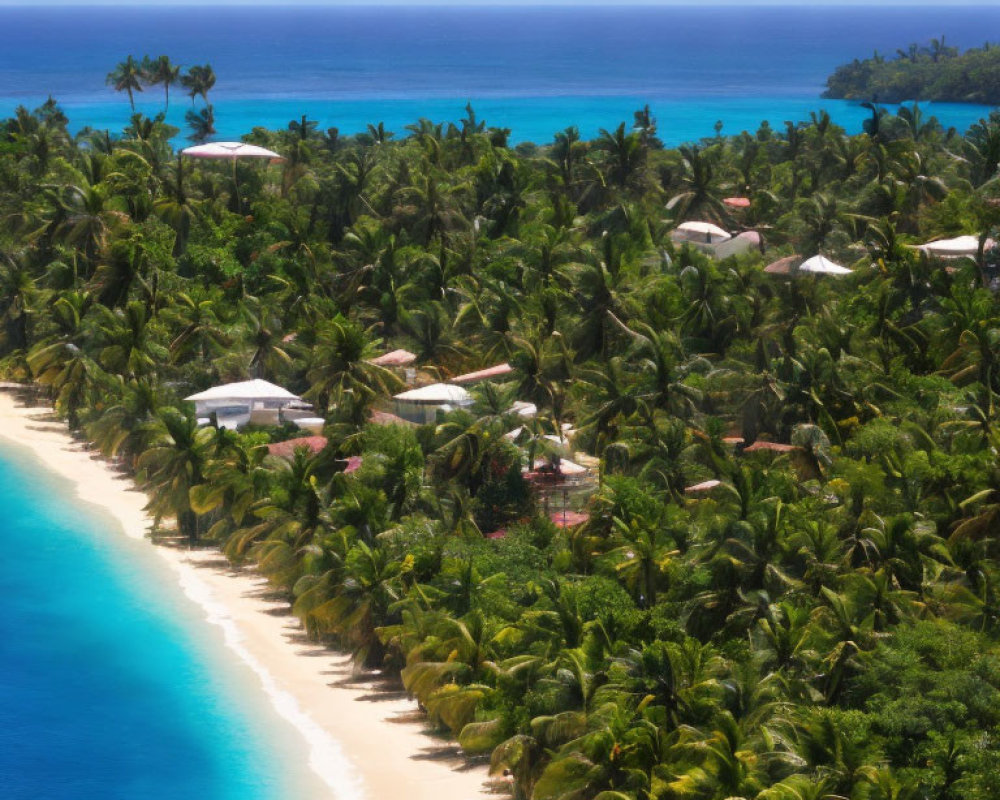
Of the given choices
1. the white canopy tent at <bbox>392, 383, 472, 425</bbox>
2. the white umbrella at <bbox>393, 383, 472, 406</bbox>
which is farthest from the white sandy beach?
the white umbrella at <bbox>393, 383, 472, 406</bbox>

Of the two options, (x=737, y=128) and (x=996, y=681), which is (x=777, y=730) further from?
(x=737, y=128)

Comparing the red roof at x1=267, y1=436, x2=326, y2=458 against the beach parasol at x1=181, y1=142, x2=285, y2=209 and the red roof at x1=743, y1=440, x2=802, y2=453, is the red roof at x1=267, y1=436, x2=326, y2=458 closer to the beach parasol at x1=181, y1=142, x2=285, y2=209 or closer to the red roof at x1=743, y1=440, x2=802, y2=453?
the red roof at x1=743, y1=440, x2=802, y2=453

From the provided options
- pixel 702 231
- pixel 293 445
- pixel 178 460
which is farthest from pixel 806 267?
pixel 178 460

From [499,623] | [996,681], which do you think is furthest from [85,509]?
[996,681]

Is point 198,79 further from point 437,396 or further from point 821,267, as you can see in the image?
point 437,396

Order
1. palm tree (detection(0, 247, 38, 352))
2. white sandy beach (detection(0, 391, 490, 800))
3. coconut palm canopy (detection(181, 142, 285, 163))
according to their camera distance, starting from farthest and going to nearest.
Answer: coconut palm canopy (detection(181, 142, 285, 163)), palm tree (detection(0, 247, 38, 352)), white sandy beach (detection(0, 391, 490, 800))

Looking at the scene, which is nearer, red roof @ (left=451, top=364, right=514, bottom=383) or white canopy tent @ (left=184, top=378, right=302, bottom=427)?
white canopy tent @ (left=184, top=378, right=302, bottom=427)
